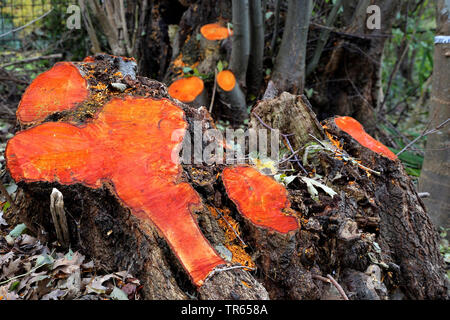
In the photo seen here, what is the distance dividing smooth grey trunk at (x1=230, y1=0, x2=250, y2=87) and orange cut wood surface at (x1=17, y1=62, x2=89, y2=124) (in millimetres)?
1857

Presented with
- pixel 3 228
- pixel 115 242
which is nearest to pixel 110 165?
pixel 115 242

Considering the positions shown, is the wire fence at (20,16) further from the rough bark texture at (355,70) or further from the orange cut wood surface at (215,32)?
the rough bark texture at (355,70)

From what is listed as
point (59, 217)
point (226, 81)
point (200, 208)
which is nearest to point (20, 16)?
point (226, 81)

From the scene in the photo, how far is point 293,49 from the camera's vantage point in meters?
3.81

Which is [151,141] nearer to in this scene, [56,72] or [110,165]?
[110,165]

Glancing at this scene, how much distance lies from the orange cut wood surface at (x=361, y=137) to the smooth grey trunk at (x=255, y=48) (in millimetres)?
1749

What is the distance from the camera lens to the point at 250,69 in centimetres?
409

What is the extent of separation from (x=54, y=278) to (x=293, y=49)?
3290 millimetres

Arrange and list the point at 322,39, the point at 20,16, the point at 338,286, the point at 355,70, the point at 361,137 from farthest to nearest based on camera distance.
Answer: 1. the point at 20,16
2. the point at 355,70
3. the point at 322,39
4. the point at 361,137
5. the point at 338,286

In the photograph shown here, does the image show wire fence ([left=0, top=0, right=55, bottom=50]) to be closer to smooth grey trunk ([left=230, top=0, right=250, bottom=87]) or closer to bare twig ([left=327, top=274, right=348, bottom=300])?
smooth grey trunk ([left=230, top=0, right=250, bottom=87])

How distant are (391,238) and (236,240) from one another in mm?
927

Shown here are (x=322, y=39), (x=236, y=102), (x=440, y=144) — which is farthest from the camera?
(x=322, y=39)

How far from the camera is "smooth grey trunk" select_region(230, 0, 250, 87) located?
3.18 m

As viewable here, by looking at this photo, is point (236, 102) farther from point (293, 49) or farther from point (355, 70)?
point (355, 70)
